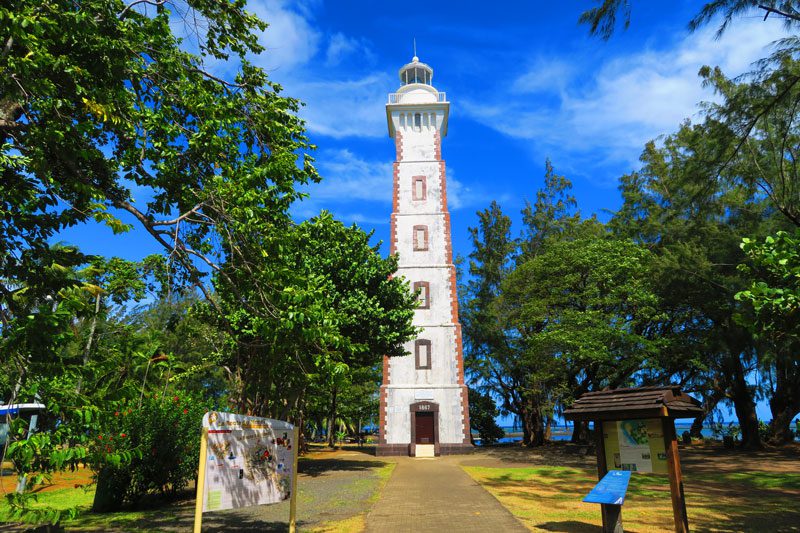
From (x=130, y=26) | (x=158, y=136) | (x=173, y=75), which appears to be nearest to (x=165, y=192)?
(x=158, y=136)

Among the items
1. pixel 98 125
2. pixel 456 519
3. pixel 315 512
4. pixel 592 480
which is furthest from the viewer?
pixel 592 480

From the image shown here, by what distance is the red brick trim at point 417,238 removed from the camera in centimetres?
3167

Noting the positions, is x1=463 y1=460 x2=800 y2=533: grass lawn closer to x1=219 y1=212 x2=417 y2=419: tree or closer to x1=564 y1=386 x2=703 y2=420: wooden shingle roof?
x1=564 y1=386 x2=703 y2=420: wooden shingle roof

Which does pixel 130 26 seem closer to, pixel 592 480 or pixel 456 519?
pixel 456 519

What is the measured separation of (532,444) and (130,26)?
120 feet

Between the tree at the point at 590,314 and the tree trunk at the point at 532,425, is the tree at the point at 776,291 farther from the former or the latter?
the tree trunk at the point at 532,425

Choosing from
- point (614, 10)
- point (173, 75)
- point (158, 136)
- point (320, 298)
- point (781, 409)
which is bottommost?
point (781, 409)

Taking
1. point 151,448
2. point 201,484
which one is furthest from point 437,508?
point 151,448

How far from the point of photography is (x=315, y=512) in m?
11.0

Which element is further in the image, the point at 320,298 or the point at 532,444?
the point at 532,444

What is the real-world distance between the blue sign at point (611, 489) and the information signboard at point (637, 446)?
1.27 ft

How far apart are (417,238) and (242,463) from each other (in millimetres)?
24945

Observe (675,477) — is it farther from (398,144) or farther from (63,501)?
(398,144)

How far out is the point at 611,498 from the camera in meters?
7.66
